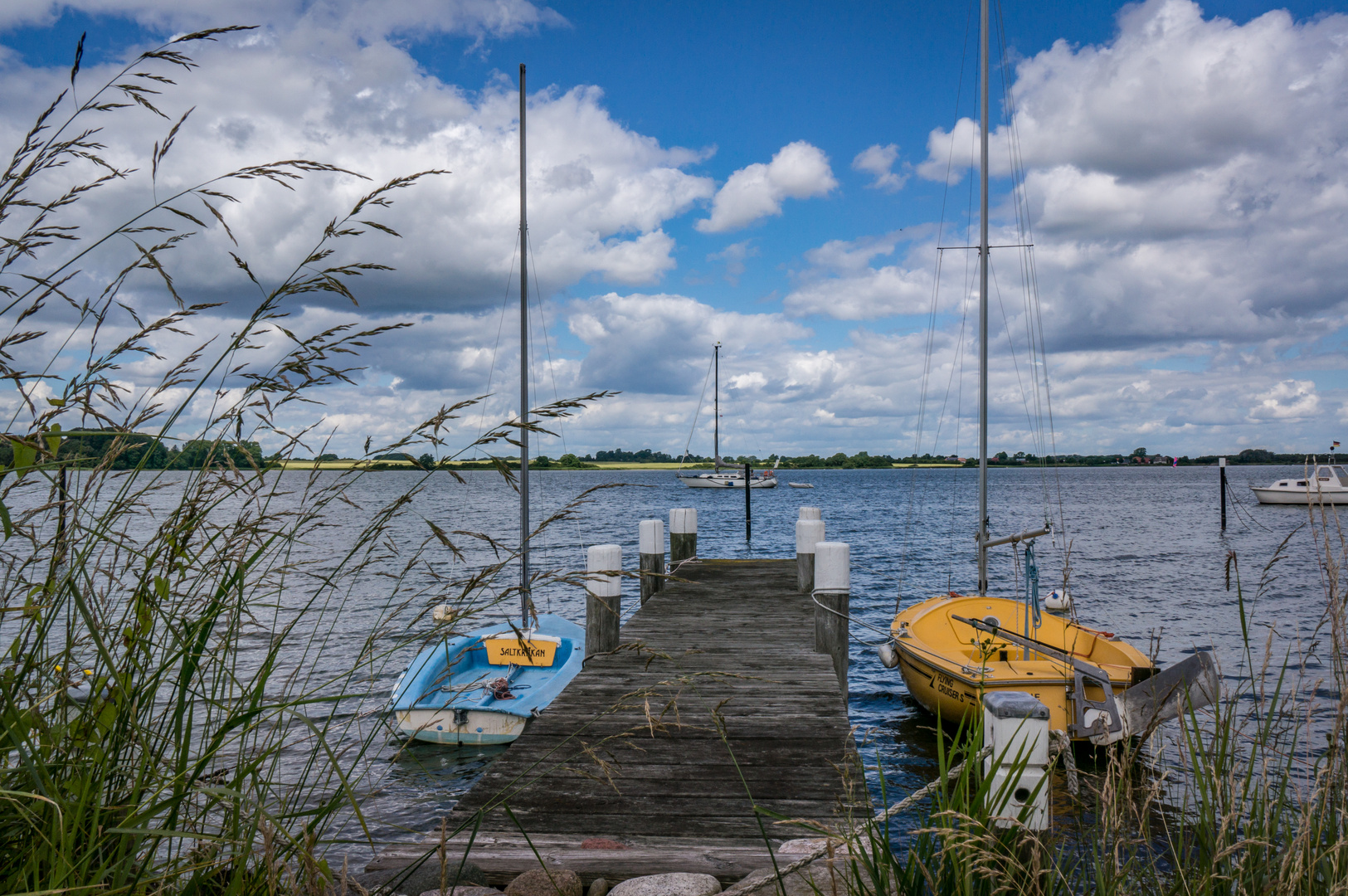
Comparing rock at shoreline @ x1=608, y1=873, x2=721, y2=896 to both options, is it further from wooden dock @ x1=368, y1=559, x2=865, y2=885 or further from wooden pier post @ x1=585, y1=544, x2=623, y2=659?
wooden pier post @ x1=585, y1=544, x2=623, y2=659

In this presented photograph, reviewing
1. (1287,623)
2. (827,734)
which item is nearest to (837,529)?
(1287,623)

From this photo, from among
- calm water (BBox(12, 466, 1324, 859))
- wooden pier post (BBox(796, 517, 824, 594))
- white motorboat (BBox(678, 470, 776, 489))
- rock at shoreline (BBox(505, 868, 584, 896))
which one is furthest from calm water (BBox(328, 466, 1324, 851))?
white motorboat (BBox(678, 470, 776, 489))

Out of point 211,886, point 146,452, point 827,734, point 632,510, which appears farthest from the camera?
point 632,510

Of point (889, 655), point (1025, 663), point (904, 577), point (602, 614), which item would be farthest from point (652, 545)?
point (904, 577)

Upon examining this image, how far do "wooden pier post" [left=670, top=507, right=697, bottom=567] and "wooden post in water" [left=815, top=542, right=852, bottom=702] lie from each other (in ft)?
12.0

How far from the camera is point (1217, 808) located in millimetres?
1830

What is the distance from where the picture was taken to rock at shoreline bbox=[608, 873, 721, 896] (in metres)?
2.58

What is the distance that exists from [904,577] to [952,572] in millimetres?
1647

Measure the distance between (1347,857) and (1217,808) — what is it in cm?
31

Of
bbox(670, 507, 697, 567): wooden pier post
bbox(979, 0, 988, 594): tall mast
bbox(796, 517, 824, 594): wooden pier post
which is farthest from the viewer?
bbox(979, 0, 988, 594): tall mast

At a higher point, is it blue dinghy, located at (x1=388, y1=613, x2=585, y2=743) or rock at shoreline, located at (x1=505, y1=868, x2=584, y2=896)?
rock at shoreline, located at (x1=505, y1=868, x2=584, y2=896)

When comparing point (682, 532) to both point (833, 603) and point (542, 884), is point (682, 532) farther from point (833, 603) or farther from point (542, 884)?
point (542, 884)

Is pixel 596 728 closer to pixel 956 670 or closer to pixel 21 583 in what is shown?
pixel 21 583

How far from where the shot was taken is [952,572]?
72.3 ft
